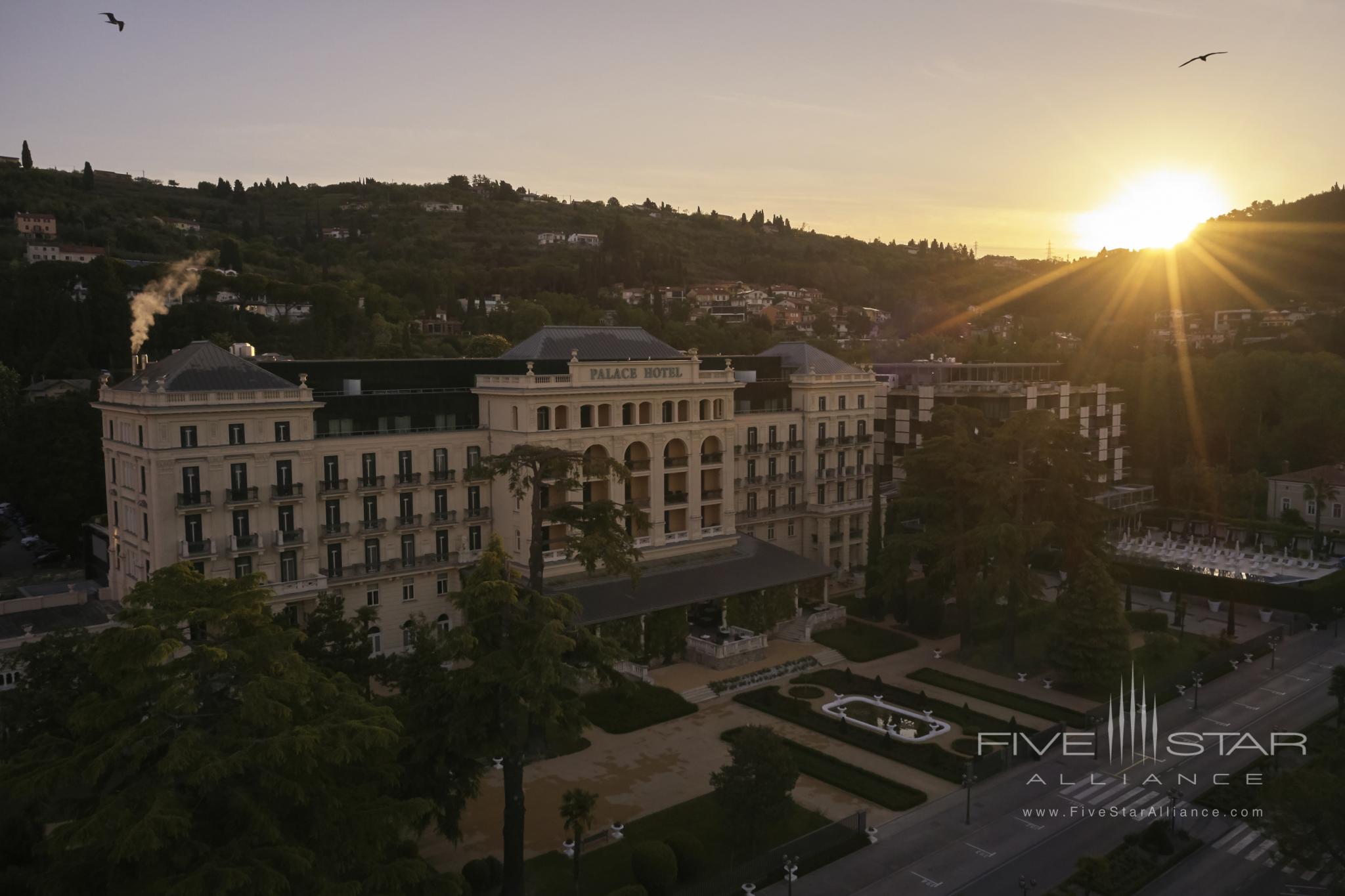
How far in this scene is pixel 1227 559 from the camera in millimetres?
75000

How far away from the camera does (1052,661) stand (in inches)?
2024

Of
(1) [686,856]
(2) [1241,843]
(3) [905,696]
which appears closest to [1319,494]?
(3) [905,696]

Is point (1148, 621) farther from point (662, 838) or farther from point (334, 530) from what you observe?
point (334, 530)

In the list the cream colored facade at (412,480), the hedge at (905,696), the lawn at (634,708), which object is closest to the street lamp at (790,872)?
Result: the cream colored facade at (412,480)

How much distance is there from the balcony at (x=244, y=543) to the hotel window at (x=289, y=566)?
153 centimetres

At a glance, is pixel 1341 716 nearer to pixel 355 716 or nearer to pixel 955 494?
pixel 955 494

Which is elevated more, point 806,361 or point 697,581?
point 806,361

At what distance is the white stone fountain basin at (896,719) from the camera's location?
149ft

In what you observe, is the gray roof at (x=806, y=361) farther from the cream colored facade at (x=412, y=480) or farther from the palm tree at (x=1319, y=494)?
the palm tree at (x=1319, y=494)

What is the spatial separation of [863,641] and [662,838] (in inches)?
1074

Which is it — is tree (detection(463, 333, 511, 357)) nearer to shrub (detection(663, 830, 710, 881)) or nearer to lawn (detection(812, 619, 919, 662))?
lawn (detection(812, 619, 919, 662))

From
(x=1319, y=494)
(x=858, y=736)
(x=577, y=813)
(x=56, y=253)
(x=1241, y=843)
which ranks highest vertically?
(x=56, y=253)

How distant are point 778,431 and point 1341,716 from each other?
3865 cm

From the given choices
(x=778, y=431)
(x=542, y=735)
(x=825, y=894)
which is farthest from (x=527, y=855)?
(x=778, y=431)
